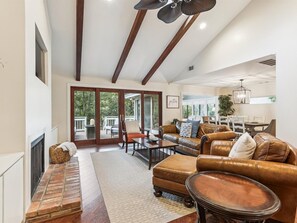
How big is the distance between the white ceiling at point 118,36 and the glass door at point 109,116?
696mm

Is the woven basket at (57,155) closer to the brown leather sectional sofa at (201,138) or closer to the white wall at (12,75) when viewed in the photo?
the white wall at (12,75)

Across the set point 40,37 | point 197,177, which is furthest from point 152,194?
point 40,37

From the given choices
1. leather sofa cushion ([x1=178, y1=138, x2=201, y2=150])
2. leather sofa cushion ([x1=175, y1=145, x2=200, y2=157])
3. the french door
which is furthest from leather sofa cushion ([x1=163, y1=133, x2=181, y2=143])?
the french door

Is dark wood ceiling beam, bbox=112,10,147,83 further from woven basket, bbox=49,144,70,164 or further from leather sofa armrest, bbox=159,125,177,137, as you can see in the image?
woven basket, bbox=49,144,70,164

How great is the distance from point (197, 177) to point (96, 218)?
51.0 inches

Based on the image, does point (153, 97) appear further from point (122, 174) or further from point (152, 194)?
point (152, 194)

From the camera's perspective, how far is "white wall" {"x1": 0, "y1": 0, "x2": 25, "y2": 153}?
1776 mm

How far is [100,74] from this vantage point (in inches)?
237

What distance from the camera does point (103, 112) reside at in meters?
6.25

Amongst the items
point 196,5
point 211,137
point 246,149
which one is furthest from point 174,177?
point 196,5

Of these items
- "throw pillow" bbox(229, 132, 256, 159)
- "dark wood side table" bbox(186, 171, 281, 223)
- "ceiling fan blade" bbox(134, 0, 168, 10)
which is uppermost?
"ceiling fan blade" bbox(134, 0, 168, 10)

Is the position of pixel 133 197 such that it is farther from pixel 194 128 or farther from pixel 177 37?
pixel 177 37

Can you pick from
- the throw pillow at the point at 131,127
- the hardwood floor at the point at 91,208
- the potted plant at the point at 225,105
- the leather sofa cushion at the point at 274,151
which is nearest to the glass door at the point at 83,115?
the throw pillow at the point at 131,127

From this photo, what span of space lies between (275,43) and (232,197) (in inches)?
152
